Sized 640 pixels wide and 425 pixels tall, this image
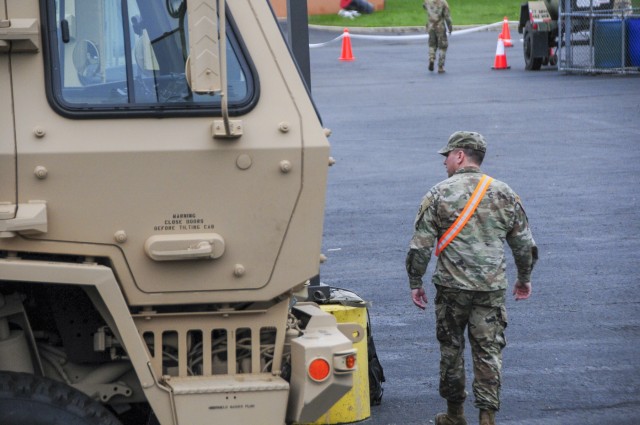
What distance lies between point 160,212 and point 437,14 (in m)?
24.9

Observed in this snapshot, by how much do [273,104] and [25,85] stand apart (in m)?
1.00

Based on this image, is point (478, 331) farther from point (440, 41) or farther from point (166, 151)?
point (440, 41)

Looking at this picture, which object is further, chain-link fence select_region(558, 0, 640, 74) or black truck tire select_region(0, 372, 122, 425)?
chain-link fence select_region(558, 0, 640, 74)

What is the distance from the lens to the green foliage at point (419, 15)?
4306cm

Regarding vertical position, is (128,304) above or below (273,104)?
below

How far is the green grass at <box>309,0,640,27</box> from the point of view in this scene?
43.1m

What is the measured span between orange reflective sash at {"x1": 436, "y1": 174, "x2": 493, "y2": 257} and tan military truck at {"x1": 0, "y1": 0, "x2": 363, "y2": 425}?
1829 millimetres

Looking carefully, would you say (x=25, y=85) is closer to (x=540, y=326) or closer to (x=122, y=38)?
(x=122, y=38)

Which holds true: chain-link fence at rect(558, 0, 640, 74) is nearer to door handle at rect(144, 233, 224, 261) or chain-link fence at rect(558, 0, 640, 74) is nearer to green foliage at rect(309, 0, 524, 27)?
green foliage at rect(309, 0, 524, 27)

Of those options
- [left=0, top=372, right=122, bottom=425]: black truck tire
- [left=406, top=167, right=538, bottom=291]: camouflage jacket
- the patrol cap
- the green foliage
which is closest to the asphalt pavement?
[left=406, top=167, right=538, bottom=291]: camouflage jacket

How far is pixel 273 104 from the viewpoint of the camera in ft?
16.8

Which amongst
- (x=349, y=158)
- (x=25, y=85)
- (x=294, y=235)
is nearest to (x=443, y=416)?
(x=294, y=235)

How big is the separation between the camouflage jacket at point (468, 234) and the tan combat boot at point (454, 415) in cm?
76

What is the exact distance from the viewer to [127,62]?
5.07 meters
